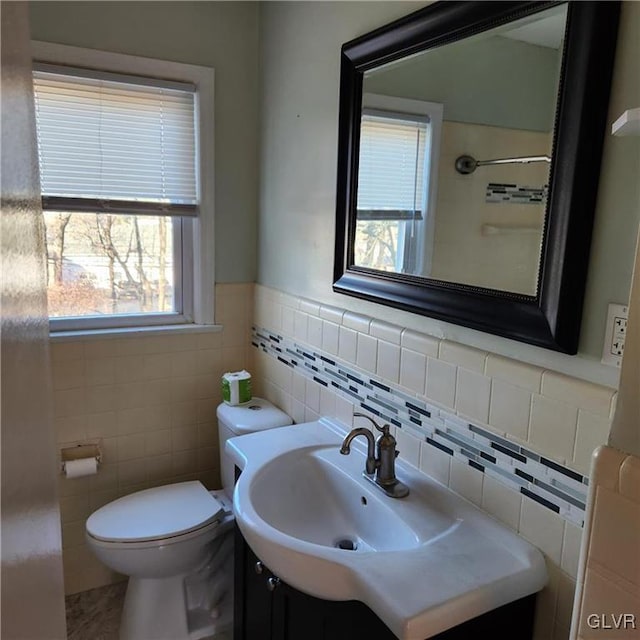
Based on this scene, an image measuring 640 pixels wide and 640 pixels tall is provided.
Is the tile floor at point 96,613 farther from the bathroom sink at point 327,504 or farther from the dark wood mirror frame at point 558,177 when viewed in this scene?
the dark wood mirror frame at point 558,177

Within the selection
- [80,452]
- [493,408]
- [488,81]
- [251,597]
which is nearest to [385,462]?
[493,408]

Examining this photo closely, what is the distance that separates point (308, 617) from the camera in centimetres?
127

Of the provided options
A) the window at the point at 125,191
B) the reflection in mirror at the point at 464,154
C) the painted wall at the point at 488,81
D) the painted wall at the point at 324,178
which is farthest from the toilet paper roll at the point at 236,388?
the painted wall at the point at 488,81

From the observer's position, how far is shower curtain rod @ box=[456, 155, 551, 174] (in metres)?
1.12

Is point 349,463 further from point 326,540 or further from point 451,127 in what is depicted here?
point 451,127

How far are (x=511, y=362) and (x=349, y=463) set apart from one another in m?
0.61

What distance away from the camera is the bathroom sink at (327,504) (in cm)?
137

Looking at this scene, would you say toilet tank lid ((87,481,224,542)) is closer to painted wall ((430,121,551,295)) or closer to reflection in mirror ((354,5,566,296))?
reflection in mirror ((354,5,566,296))

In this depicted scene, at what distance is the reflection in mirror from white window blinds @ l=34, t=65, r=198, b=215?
0.87 metres

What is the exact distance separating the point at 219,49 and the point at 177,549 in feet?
6.17

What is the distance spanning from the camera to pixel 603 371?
3.32 feet

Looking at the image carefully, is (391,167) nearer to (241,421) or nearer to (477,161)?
(477,161)

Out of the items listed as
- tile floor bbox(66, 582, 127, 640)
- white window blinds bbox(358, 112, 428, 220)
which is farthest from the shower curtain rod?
tile floor bbox(66, 582, 127, 640)

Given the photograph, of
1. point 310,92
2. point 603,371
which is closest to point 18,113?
point 603,371
